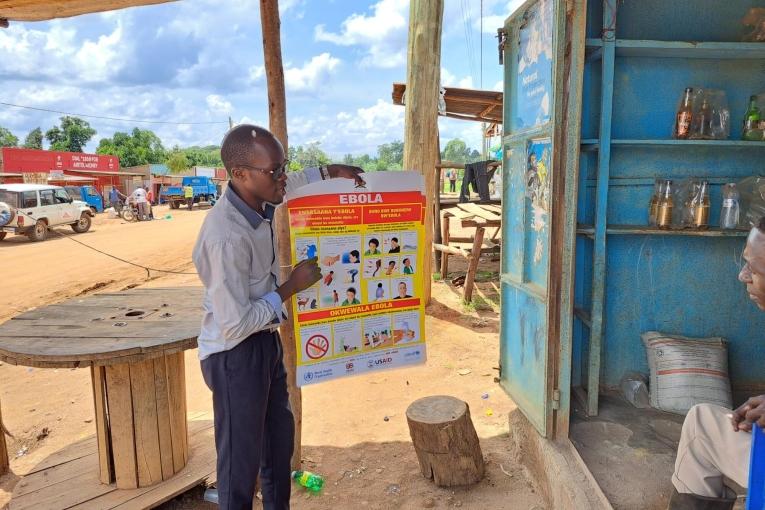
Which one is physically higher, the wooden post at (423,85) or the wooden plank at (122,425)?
the wooden post at (423,85)

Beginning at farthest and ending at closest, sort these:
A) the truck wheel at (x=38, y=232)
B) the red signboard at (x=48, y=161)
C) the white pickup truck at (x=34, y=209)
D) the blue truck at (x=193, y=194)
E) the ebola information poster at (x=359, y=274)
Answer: the blue truck at (x=193, y=194) < the red signboard at (x=48, y=161) < the truck wheel at (x=38, y=232) < the white pickup truck at (x=34, y=209) < the ebola information poster at (x=359, y=274)

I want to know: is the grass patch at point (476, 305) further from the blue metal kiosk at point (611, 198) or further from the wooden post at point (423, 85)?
the blue metal kiosk at point (611, 198)

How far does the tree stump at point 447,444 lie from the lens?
3.12m

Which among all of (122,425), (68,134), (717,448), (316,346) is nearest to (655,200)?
(717,448)

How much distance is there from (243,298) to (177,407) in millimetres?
1472

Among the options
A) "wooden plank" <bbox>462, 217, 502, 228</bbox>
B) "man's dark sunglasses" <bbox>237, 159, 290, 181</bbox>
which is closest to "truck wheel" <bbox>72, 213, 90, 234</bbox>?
"wooden plank" <bbox>462, 217, 502, 228</bbox>

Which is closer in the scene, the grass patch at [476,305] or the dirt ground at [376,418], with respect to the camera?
the dirt ground at [376,418]

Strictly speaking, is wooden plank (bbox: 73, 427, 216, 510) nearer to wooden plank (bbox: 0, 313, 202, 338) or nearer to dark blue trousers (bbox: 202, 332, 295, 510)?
dark blue trousers (bbox: 202, 332, 295, 510)

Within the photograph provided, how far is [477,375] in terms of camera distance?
504cm

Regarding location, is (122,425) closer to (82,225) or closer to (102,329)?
(102,329)

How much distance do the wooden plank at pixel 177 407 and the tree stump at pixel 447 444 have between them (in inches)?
55.5

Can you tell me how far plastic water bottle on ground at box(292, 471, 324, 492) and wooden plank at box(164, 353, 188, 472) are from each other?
72cm

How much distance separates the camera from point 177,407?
3.15m

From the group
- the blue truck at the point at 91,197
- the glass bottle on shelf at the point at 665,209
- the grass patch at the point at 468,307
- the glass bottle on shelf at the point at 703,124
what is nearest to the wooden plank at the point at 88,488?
the glass bottle on shelf at the point at 665,209
